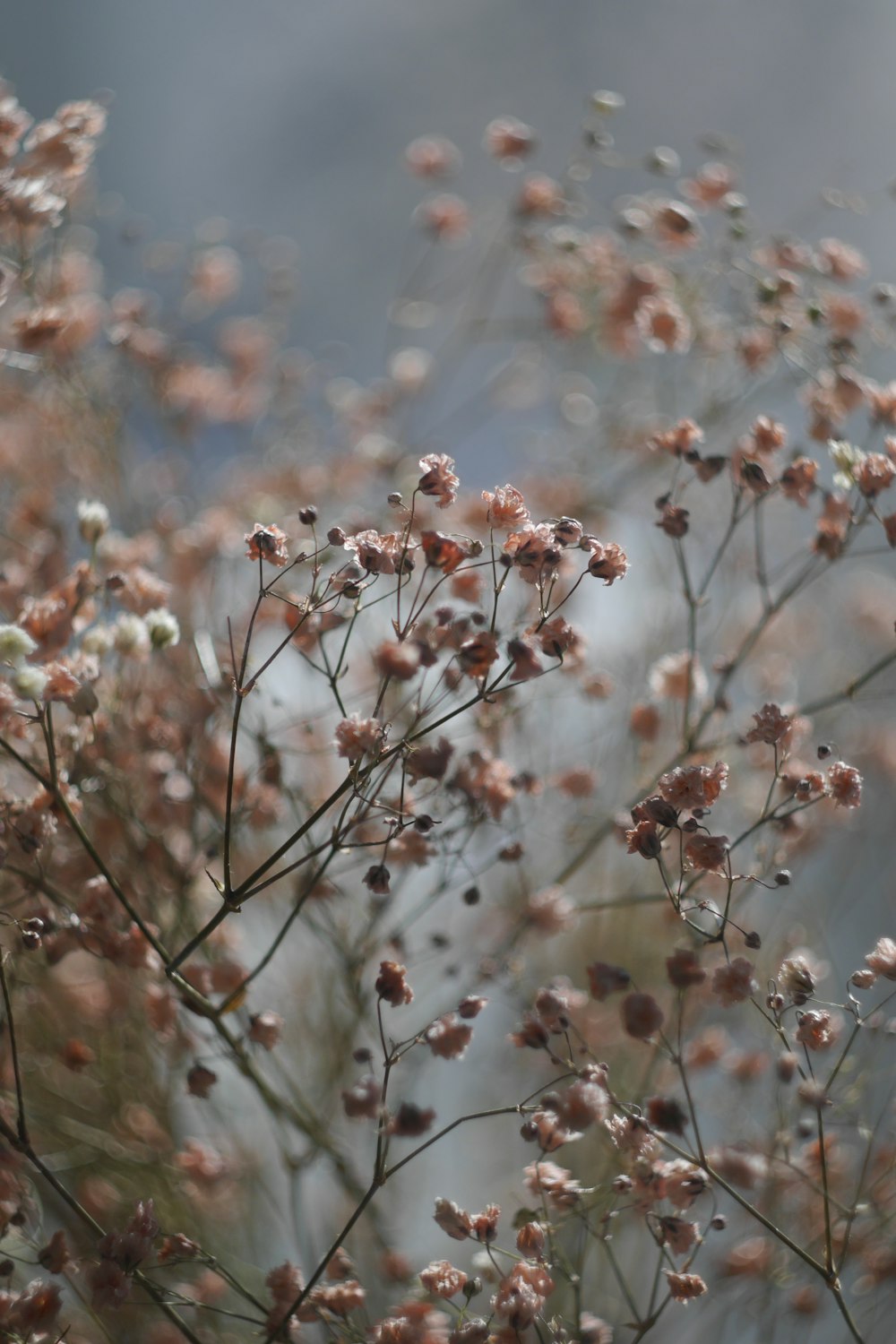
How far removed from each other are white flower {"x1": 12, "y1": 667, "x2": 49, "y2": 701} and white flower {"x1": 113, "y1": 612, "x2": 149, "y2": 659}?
8cm

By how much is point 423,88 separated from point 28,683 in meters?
1.07

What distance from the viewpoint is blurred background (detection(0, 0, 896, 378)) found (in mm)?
1157

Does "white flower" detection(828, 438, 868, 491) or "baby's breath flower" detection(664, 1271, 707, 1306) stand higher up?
"white flower" detection(828, 438, 868, 491)

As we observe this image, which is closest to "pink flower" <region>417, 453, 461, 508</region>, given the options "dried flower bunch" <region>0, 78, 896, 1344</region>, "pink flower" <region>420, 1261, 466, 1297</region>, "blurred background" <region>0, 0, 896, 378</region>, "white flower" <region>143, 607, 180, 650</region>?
"dried flower bunch" <region>0, 78, 896, 1344</region>

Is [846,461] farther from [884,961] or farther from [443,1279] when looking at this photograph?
[443,1279]

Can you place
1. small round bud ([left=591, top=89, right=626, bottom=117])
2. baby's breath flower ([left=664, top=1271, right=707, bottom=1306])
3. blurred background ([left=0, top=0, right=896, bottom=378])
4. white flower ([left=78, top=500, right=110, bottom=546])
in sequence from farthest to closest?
blurred background ([left=0, top=0, right=896, bottom=378]) → small round bud ([left=591, top=89, right=626, bottom=117]) → white flower ([left=78, top=500, right=110, bottom=546]) → baby's breath flower ([left=664, top=1271, right=707, bottom=1306])

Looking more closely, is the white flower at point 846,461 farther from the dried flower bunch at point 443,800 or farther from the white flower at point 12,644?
the white flower at point 12,644

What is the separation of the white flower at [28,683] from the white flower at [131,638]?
78 millimetres

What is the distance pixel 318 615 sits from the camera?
52 cm

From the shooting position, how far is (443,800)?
0.55 metres

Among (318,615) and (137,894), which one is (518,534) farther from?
(137,894)

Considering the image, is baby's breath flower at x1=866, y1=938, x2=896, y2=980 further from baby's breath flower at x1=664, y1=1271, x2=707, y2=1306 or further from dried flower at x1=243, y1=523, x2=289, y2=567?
dried flower at x1=243, y1=523, x2=289, y2=567

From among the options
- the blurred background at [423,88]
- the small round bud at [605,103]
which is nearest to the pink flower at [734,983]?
the small round bud at [605,103]

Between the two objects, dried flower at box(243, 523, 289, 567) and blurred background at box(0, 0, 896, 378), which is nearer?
dried flower at box(243, 523, 289, 567)
